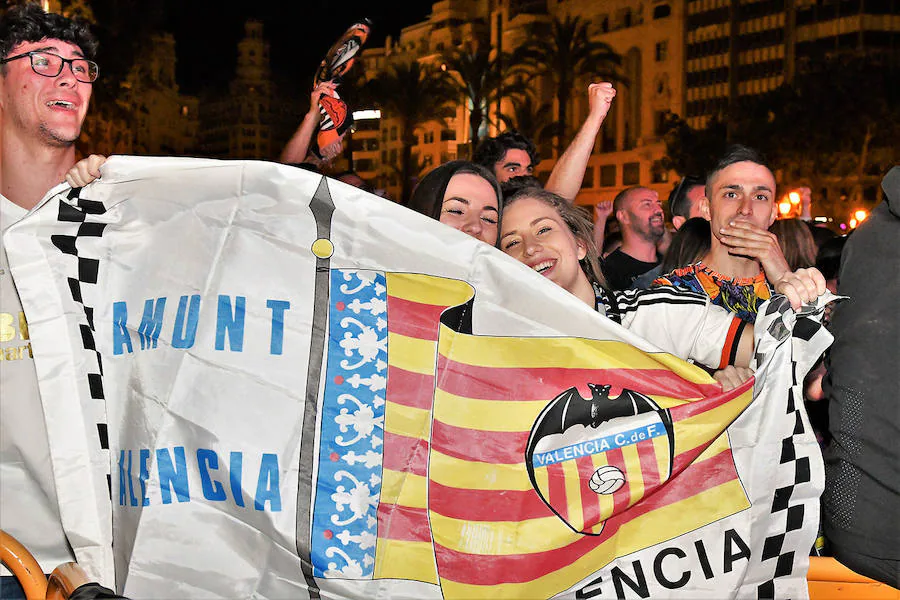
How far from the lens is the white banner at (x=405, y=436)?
2666 mm

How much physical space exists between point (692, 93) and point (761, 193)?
79.0 m

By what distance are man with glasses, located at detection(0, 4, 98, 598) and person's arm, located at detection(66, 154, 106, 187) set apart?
251mm

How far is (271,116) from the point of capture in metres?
166

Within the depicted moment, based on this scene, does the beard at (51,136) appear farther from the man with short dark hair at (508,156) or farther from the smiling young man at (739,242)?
the man with short dark hair at (508,156)

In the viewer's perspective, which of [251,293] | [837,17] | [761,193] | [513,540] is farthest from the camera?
[837,17]

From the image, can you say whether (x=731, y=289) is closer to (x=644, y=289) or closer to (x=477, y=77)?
(x=644, y=289)

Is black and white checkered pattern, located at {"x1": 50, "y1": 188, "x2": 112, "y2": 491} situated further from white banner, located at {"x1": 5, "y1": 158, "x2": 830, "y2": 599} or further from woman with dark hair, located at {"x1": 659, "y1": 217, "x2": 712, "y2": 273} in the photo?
woman with dark hair, located at {"x1": 659, "y1": 217, "x2": 712, "y2": 273}

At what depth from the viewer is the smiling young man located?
382 cm

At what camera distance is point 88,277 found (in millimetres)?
3062

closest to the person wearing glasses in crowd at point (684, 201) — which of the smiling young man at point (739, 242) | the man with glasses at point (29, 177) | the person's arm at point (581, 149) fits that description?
the person's arm at point (581, 149)

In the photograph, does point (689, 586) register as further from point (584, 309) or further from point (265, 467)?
point (265, 467)

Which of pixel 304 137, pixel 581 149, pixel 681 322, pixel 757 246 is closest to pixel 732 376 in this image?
pixel 681 322

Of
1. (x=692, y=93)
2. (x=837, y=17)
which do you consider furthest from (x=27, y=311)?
(x=692, y=93)

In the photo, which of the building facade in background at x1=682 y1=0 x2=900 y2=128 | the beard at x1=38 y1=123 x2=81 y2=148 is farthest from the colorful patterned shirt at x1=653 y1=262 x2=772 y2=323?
the building facade in background at x1=682 y1=0 x2=900 y2=128
